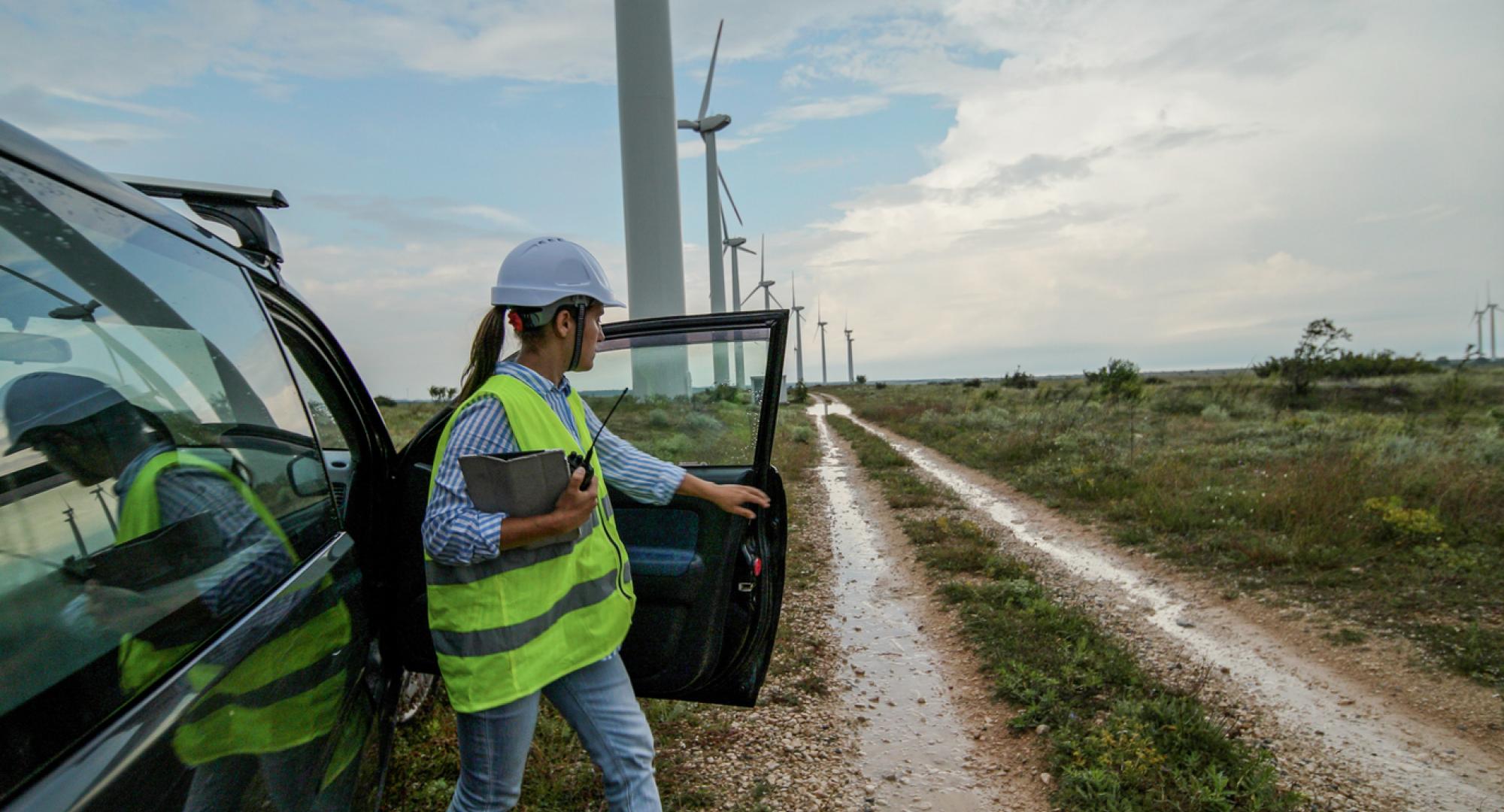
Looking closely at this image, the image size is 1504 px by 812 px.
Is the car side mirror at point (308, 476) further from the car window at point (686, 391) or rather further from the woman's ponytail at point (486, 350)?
the car window at point (686, 391)

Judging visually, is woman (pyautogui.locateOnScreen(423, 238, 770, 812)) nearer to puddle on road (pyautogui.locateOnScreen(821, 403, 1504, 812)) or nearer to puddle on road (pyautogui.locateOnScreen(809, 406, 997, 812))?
puddle on road (pyautogui.locateOnScreen(809, 406, 997, 812))

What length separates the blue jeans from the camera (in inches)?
80.0

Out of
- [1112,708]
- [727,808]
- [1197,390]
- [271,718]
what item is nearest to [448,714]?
[727,808]

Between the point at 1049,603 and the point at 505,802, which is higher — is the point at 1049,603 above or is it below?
below

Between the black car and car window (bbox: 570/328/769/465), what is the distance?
13 cm

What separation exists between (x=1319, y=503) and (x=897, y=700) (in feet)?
19.4

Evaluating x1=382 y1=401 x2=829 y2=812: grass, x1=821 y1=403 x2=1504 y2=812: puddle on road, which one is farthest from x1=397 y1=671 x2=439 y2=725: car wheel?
x1=821 y1=403 x2=1504 y2=812: puddle on road

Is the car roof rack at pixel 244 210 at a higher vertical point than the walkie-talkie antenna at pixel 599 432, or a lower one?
higher

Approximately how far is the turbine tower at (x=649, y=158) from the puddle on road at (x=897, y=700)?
5.83m

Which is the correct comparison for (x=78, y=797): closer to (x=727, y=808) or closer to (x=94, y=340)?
(x=94, y=340)

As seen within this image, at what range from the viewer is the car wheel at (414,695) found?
3.72 meters

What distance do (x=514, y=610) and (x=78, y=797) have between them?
1.04 metres

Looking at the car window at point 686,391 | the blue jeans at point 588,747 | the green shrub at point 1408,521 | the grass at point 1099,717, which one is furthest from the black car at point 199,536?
the green shrub at point 1408,521

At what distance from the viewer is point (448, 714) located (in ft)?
13.7
